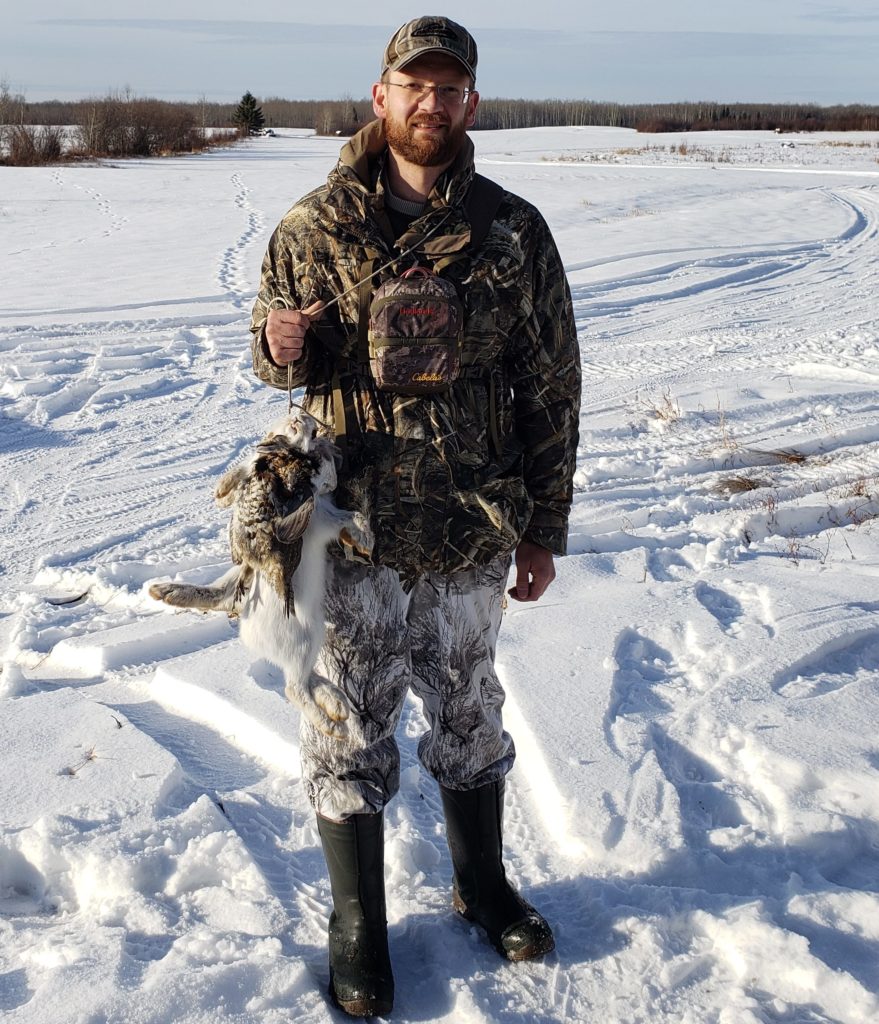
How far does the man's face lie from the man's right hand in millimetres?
440

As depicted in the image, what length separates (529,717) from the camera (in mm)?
3400

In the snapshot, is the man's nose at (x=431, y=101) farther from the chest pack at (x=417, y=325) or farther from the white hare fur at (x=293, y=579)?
the white hare fur at (x=293, y=579)

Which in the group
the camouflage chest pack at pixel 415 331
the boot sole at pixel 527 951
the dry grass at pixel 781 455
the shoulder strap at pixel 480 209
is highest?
the shoulder strap at pixel 480 209

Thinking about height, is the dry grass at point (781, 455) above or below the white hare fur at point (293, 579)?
below

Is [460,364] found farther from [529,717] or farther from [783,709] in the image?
[783,709]

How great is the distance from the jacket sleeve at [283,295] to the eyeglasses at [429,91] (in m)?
→ 0.38

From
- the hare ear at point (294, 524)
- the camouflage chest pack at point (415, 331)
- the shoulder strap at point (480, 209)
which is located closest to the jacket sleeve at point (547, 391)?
the shoulder strap at point (480, 209)

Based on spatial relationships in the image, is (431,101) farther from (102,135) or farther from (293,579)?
(102,135)

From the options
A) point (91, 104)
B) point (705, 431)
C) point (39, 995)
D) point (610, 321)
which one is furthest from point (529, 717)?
point (91, 104)

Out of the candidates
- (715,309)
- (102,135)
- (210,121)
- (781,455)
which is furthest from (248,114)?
(781,455)

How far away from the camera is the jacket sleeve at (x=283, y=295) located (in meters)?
2.30

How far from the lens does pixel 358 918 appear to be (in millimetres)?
2416

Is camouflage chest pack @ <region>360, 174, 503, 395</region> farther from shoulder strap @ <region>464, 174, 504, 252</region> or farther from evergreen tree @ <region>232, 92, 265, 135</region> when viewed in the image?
evergreen tree @ <region>232, 92, 265, 135</region>

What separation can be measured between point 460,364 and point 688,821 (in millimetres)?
1537
